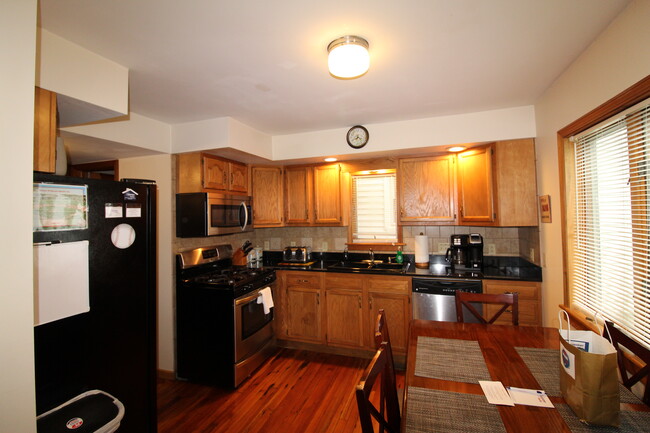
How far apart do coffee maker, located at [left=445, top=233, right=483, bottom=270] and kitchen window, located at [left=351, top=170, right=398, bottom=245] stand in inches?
25.9

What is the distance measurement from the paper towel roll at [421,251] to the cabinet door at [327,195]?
92cm

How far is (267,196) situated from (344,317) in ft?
5.57

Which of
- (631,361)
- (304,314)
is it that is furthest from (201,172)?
(631,361)

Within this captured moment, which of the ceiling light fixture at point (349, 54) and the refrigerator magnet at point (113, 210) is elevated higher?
the ceiling light fixture at point (349, 54)

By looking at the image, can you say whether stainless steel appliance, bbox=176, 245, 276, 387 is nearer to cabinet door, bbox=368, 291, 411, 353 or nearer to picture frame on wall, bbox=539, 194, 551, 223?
cabinet door, bbox=368, 291, 411, 353

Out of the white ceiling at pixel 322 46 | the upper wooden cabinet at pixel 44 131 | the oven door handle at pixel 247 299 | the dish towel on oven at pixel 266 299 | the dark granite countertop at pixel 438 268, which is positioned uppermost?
the white ceiling at pixel 322 46

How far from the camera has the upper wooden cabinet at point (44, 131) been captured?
1313 millimetres

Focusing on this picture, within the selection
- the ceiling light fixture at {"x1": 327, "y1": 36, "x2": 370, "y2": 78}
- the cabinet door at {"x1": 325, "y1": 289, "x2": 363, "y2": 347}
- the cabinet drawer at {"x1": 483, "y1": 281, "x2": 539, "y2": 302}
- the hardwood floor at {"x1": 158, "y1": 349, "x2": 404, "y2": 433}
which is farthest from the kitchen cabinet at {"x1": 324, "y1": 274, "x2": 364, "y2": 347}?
the ceiling light fixture at {"x1": 327, "y1": 36, "x2": 370, "y2": 78}

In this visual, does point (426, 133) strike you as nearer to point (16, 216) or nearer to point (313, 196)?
point (313, 196)

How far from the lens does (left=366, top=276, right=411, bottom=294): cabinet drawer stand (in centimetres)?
296

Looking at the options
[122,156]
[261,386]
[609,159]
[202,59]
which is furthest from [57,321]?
[609,159]

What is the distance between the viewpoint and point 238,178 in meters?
3.33

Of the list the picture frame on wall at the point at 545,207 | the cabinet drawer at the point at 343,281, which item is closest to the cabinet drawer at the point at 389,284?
the cabinet drawer at the point at 343,281

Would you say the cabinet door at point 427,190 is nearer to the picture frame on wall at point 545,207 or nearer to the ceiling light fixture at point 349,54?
the picture frame on wall at point 545,207
